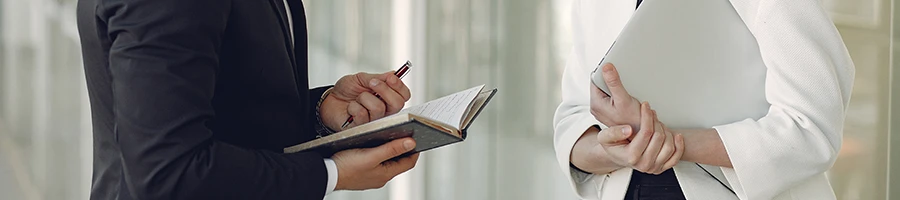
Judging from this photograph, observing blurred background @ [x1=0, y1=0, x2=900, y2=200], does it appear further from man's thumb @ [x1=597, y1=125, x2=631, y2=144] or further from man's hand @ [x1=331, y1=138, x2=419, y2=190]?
man's thumb @ [x1=597, y1=125, x2=631, y2=144]

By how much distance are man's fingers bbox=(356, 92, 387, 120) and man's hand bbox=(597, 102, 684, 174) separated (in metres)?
0.31

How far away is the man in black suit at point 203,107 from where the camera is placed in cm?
92

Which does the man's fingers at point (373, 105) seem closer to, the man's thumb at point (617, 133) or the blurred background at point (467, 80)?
the man's thumb at point (617, 133)

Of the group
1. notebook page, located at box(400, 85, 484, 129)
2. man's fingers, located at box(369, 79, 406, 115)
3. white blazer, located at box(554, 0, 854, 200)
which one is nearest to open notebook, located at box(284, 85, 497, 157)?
notebook page, located at box(400, 85, 484, 129)

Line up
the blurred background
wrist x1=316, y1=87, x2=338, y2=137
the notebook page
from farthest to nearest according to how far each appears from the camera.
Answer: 1. the blurred background
2. wrist x1=316, y1=87, x2=338, y2=137
3. the notebook page

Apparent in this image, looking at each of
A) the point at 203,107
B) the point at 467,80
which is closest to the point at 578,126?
the point at 203,107

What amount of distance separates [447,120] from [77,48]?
1116mm

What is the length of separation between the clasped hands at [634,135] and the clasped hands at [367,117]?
278 mm

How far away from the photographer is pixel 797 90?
1.25 metres

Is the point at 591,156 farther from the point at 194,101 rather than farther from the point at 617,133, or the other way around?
the point at 194,101

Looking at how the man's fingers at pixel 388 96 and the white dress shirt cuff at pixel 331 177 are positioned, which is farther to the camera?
the man's fingers at pixel 388 96

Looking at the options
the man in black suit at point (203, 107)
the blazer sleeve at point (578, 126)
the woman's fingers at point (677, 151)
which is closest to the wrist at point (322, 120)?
the man in black suit at point (203, 107)

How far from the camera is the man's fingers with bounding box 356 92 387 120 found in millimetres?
1302

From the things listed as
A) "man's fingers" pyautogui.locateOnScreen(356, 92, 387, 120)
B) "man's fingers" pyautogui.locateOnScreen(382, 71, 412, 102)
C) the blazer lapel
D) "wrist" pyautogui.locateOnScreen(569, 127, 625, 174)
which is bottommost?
"wrist" pyautogui.locateOnScreen(569, 127, 625, 174)
